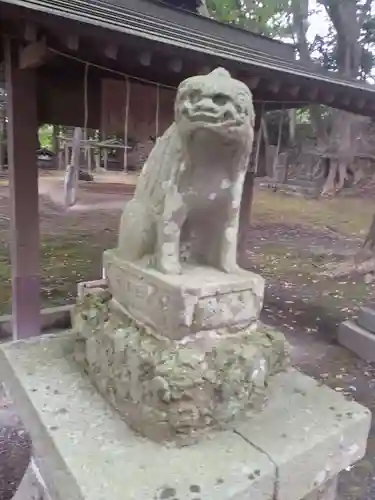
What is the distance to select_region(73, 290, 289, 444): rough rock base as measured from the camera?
4.30 ft

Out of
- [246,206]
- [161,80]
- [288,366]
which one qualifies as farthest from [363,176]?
[288,366]

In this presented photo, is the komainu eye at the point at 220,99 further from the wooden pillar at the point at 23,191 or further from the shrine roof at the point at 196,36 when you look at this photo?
the wooden pillar at the point at 23,191

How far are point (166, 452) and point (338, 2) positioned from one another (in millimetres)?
12374

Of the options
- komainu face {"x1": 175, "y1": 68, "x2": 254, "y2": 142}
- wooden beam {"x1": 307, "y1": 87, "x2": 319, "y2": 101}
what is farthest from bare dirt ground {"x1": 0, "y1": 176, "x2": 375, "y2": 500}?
wooden beam {"x1": 307, "y1": 87, "x2": 319, "y2": 101}

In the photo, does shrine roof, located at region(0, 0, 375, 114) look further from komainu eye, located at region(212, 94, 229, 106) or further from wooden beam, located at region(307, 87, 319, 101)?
komainu eye, located at region(212, 94, 229, 106)

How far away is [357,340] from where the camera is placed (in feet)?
11.4

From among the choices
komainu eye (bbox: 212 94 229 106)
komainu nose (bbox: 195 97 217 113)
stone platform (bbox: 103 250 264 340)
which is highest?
komainu eye (bbox: 212 94 229 106)

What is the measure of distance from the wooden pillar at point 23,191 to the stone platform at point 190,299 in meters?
1.66

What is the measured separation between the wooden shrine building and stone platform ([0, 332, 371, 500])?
150 cm

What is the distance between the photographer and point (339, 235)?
811cm

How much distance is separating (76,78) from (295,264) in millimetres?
3833

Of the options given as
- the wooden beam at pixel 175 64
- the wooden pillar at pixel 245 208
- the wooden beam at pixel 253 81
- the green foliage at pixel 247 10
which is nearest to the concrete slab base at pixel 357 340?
the wooden pillar at pixel 245 208

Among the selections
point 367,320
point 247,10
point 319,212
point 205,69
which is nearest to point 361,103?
point 205,69

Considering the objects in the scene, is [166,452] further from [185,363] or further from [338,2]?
[338,2]
